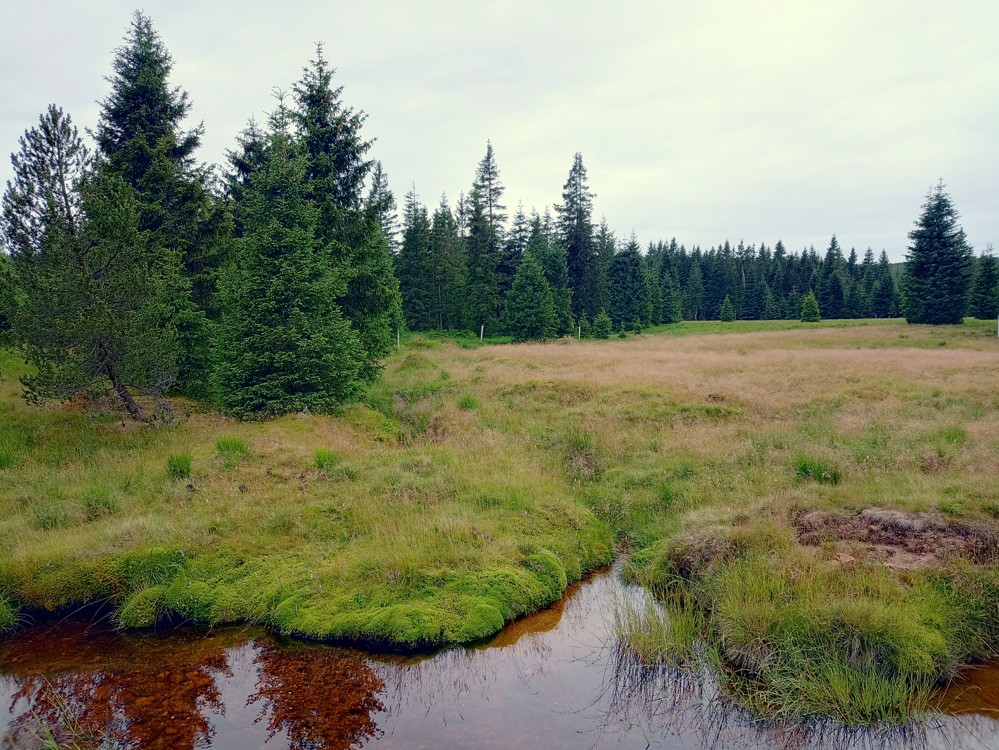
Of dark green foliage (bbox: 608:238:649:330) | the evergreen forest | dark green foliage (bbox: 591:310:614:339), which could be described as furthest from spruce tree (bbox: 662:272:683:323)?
the evergreen forest

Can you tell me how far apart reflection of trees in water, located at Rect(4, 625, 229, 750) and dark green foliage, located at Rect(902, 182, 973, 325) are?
2318 inches

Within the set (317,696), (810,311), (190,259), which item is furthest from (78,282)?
(810,311)

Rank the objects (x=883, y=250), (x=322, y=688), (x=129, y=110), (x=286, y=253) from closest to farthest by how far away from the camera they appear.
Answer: (x=322, y=688) < (x=286, y=253) < (x=129, y=110) < (x=883, y=250)

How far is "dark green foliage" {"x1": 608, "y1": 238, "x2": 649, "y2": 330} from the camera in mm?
65188

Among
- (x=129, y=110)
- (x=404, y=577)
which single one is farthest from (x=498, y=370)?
(x=404, y=577)

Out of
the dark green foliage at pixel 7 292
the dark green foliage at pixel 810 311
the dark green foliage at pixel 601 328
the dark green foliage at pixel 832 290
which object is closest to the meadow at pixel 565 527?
the dark green foliage at pixel 7 292

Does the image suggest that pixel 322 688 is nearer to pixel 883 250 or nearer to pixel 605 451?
pixel 605 451

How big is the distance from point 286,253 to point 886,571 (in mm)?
16391

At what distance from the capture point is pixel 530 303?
49.0 meters

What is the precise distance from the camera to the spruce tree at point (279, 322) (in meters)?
17.1

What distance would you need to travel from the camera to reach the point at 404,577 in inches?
351

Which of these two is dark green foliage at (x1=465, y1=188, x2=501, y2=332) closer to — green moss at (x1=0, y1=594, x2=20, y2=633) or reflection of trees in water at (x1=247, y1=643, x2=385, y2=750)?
green moss at (x1=0, y1=594, x2=20, y2=633)

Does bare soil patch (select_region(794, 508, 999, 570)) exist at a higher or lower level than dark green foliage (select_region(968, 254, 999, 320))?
lower

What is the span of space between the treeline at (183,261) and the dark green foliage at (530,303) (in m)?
26.7
